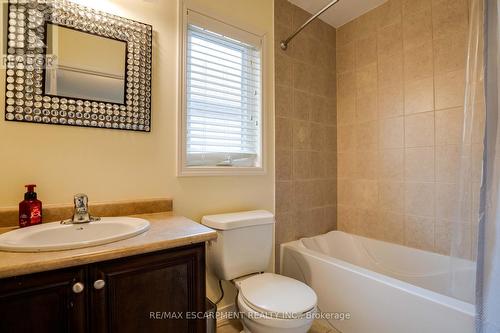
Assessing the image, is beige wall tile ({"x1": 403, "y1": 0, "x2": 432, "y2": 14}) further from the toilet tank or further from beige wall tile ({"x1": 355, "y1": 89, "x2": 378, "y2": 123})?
the toilet tank

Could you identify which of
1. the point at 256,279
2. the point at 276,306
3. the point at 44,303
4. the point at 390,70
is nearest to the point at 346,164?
the point at 390,70

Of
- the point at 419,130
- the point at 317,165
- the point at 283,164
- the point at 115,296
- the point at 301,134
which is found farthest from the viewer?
the point at 317,165

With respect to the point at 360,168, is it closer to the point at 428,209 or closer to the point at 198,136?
the point at 428,209

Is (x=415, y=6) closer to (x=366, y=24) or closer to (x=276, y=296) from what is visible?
(x=366, y=24)

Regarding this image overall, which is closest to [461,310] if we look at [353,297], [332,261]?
[353,297]

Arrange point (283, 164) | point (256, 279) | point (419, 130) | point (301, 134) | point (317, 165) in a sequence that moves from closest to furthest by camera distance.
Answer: point (256, 279)
point (419, 130)
point (283, 164)
point (301, 134)
point (317, 165)

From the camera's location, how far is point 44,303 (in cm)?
76

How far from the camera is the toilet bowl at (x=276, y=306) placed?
1.16 metres

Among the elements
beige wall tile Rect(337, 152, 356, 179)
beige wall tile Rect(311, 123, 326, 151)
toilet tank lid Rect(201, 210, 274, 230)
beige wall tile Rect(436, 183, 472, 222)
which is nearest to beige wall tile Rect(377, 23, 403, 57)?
beige wall tile Rect(311, 123, 326, 151)

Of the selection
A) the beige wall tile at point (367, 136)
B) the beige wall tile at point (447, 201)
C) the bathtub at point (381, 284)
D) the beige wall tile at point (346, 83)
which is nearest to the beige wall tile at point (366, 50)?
the beige wall tile at point (346, 83)

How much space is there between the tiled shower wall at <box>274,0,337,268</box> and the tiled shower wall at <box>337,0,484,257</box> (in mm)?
145

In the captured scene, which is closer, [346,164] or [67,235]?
[67,235]

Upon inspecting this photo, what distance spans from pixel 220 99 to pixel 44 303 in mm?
1406

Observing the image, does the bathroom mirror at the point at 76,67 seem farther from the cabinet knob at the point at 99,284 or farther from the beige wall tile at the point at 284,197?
the beige wall tile at the point at 284,197
